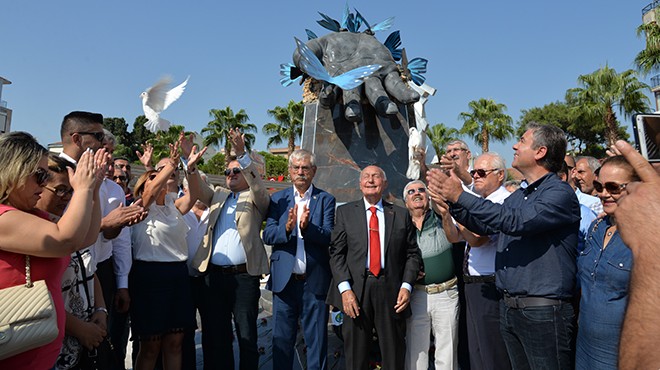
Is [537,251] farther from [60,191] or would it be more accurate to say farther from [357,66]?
[357,66]

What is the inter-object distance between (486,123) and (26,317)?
117 ft

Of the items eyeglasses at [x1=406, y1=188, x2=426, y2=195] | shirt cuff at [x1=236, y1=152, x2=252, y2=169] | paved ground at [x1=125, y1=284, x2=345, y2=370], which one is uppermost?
shirt cuff at [x1=236, y1=152, x2=252, y2=169]

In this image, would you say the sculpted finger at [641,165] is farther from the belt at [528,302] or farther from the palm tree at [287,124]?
the palm tree at [287,124]

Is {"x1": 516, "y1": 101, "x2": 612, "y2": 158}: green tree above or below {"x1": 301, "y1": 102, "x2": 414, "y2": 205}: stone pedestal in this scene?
above

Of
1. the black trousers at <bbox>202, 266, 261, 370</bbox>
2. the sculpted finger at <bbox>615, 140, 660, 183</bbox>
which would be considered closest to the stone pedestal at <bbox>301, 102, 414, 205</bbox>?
the black trousers at <bbox>202, 266, 261, 370</bbox>

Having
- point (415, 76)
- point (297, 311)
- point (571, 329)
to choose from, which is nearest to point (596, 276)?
point (571, 329)

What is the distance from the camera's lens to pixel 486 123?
34.3 metres

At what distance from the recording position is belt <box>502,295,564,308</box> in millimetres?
2543

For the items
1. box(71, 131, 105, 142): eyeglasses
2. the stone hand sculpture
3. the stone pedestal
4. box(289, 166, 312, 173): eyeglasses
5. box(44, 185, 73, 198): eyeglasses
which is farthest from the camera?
the stone pedestal

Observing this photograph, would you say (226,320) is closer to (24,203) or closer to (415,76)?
(24,203)

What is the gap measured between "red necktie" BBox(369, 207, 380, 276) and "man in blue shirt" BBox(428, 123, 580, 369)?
0.84 metres

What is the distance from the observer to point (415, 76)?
7352mm

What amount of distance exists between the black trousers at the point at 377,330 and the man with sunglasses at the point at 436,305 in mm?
199

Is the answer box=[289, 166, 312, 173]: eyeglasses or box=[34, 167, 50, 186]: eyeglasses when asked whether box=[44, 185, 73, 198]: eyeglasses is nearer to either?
box=[34, 167, 50, 186]: eyeglasses
